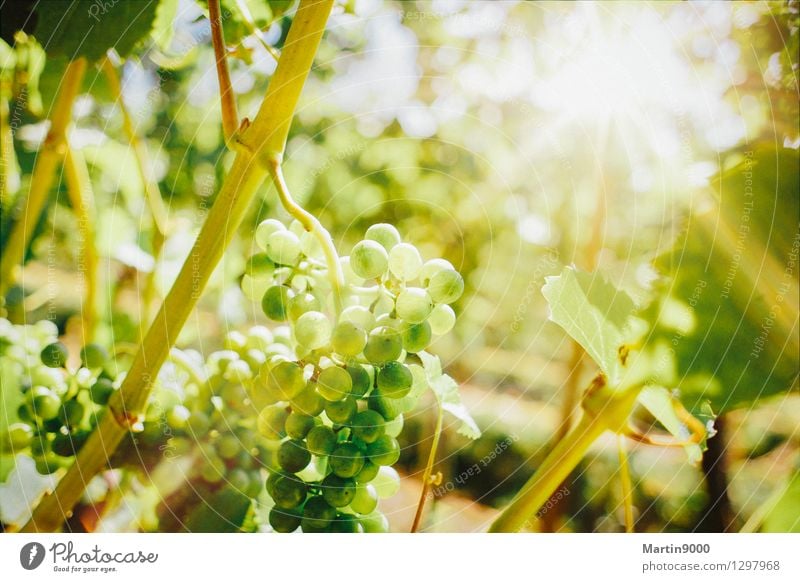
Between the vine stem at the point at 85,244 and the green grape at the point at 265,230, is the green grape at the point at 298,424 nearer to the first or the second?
the green grape at the point at 265,230

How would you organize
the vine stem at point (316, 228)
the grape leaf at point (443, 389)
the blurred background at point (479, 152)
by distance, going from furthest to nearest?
the blurred background at point (479, 152) < the grape leaf at point (443, 389) < the vine stem at point (316, 228)

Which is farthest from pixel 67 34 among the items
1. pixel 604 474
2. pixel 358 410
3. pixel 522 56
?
pixel 604 474

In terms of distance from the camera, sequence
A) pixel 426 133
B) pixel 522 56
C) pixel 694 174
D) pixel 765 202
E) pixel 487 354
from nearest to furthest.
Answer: pixel 765 202, pixel 694 174, pixel 522 56, pixel 426 133, pixel 487 354

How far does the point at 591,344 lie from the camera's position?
17.5 inches

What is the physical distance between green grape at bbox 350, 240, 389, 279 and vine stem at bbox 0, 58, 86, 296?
280 millimetres

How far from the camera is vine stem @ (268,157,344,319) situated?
329 millimetres

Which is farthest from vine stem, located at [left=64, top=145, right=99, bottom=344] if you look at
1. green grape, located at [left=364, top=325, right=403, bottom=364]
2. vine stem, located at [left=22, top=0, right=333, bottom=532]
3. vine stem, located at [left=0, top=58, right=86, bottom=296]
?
green grape, located at [left=364, top=325, right=403, bottom=364]

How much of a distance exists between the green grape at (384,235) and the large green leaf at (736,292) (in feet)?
0.67

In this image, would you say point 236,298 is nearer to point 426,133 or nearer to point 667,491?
point 426,133

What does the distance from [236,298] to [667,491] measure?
878 millimetres

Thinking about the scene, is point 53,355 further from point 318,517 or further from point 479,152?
point 479,152

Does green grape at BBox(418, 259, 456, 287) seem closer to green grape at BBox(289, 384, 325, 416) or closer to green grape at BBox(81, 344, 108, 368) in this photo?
green grape at BBox(289, 384, 325, 416)

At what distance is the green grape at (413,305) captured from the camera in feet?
1.18

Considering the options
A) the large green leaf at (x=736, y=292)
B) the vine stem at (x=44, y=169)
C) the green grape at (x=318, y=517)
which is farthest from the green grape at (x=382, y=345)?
the vine stem at (x=44, y=169)
